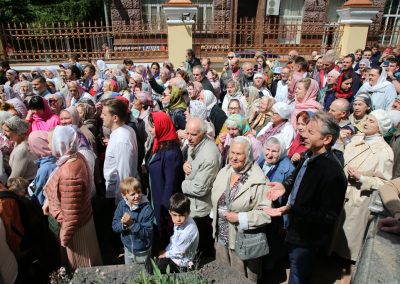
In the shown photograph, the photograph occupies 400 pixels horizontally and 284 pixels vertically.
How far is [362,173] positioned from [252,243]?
137 cm

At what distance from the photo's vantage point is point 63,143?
251 centimetres

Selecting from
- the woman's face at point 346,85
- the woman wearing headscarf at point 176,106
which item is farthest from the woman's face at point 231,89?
the woman's face at point 346,85

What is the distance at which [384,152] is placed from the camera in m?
2.91

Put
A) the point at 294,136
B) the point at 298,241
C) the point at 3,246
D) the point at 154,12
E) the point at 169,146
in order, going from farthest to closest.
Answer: the point at 154,12 → the point at 294,136 → the point at 169,146 → the point at 298,241 → the point at 3,246

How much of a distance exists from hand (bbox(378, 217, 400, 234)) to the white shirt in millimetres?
2427

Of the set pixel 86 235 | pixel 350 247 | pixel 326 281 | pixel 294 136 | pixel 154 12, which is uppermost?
pixel 154 12

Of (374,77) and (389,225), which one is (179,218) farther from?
(374,77)

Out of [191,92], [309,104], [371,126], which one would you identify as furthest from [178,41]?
[371,126]

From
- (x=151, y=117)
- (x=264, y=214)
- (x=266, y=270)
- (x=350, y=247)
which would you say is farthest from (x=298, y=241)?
(x=151, y=117)

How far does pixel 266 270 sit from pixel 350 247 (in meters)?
1.00

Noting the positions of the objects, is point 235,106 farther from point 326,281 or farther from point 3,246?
point 3,246

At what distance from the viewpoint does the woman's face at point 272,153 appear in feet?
9.80

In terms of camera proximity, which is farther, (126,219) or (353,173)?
(353,173)

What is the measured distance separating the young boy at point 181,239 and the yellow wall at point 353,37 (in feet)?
34.2
